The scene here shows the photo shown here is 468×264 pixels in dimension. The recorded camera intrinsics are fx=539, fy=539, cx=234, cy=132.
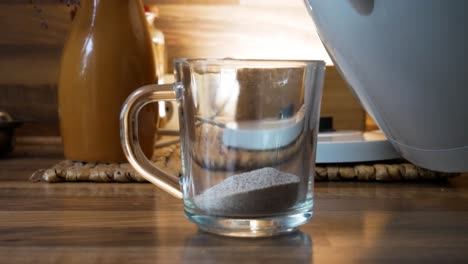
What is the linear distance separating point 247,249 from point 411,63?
8.3 inches

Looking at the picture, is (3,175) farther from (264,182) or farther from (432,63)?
(432,63)

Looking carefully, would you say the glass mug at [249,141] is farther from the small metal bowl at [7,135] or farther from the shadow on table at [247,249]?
the small metal bowl at [7,135]

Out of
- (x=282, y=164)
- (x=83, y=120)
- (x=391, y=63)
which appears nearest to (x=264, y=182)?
(x=282, y=164)

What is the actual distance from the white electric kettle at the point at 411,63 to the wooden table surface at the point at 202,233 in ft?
0.24

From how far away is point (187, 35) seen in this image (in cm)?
114

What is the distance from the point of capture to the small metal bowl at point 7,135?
32.8 inches

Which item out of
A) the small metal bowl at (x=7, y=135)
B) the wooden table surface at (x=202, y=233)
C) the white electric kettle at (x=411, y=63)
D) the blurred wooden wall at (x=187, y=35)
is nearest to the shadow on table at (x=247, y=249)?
the wooden table surface at (x=202, y=233)

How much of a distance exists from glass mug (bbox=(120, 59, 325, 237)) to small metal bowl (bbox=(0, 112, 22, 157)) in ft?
1.64

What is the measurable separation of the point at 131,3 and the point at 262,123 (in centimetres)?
38

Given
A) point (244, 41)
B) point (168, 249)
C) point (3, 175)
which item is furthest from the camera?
point (244, 41)

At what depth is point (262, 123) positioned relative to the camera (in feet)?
1.41

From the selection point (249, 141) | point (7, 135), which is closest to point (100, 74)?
point (7, 135)

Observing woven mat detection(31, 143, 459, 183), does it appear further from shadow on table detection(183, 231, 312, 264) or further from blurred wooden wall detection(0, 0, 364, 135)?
blurred wooden wall detection(0, 0, 364, 135)

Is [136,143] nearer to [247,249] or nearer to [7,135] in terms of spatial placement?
[247,249]
